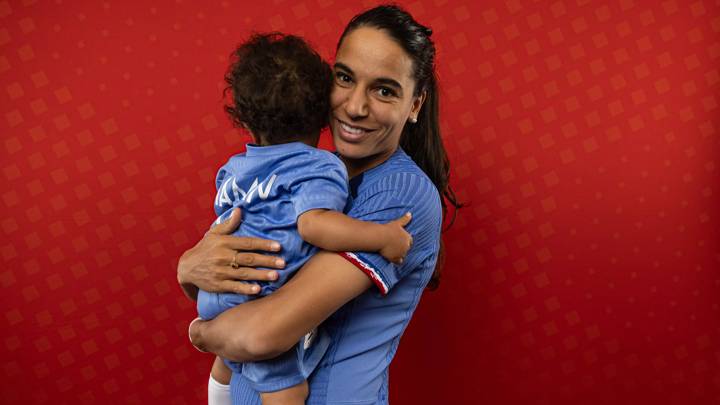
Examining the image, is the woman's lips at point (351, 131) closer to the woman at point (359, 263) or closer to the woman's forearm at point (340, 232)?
the woman at point (359, 263)

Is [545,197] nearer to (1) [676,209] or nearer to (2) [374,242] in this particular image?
(1) [676,209]

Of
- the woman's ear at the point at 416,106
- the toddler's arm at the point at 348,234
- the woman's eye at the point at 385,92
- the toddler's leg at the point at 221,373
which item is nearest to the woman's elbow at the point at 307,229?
the toddler's arm at the point at 348,234

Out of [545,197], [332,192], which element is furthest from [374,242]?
[545,197]

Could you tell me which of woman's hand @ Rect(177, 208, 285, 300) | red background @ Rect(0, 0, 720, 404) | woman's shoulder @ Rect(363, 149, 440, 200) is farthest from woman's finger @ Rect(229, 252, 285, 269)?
red background @ Rect(0, 0, 720, 404)

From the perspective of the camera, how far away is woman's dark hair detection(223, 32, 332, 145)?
1.24 meters

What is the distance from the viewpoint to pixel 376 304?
125cm

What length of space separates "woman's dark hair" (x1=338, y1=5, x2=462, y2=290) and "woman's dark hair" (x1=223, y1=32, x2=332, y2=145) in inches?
6.5

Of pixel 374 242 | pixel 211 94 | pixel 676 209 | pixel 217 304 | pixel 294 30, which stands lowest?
pixel 676 209

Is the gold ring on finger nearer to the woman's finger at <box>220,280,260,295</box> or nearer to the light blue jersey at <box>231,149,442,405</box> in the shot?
the woman's finger at <box>220,280,260,295</box>

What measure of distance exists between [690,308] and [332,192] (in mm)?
1650

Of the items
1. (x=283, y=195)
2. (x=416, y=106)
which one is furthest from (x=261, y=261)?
(x=416, y=106)

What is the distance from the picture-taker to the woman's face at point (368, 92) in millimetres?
1323

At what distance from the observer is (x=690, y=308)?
2.22 m

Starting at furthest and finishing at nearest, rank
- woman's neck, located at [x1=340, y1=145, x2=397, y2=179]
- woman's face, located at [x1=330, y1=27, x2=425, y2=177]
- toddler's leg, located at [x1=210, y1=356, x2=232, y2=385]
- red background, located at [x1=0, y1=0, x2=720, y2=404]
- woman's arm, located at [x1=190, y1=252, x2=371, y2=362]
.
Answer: red background, located at [x1=0, y1=0, x2=720, y2=404]
toddler's leg, located at [x1=210, y1=356, x2=232, y2=385]
woman's neck, located at [x1=340, y1=145, x2=397, y2=179]
woman's face, located at [x1=330, y1=27, x2=425, y2=177]
woman's arm, located at [x1=190, y1=252, x2=371, y2=362]
